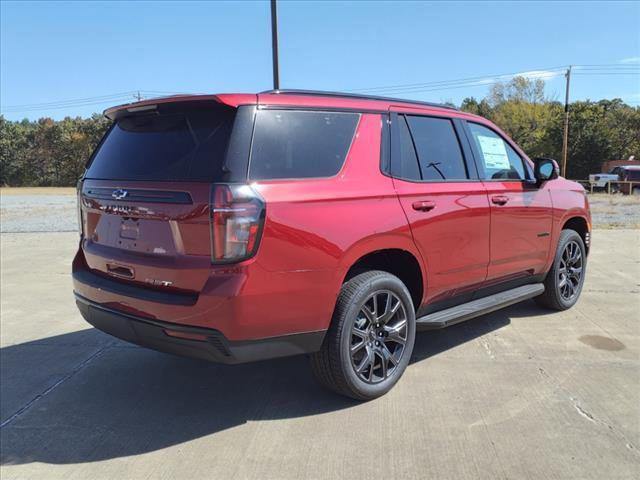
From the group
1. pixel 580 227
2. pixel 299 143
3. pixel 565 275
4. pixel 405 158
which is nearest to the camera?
pixel 299 143

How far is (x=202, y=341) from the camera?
9.24 ft

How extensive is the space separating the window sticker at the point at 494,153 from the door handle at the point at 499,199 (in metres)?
0.29

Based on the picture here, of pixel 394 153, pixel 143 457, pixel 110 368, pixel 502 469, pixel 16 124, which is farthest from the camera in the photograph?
pixel 16 124

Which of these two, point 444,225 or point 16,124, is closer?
point 444,225

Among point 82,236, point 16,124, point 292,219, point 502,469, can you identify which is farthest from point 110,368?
point 16,124

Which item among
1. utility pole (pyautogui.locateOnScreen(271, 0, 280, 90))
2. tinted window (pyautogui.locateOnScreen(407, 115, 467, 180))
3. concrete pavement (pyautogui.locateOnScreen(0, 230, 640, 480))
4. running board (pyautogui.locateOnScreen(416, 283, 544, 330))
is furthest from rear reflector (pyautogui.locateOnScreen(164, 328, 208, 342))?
utility pole (pyautogui.locateOnScreen(271, 0, 280, 90))

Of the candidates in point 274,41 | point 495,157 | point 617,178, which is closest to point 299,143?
point 495,157

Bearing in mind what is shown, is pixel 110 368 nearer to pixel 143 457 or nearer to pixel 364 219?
pixel 143 457

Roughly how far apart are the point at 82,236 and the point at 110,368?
116cm

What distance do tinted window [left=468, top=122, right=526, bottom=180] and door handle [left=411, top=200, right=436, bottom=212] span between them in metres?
0.86

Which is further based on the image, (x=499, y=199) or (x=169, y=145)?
(x=499, y=199)

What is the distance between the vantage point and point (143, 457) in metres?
2.86

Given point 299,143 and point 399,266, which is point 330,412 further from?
point 299,143

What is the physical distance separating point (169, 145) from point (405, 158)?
1.62 m
